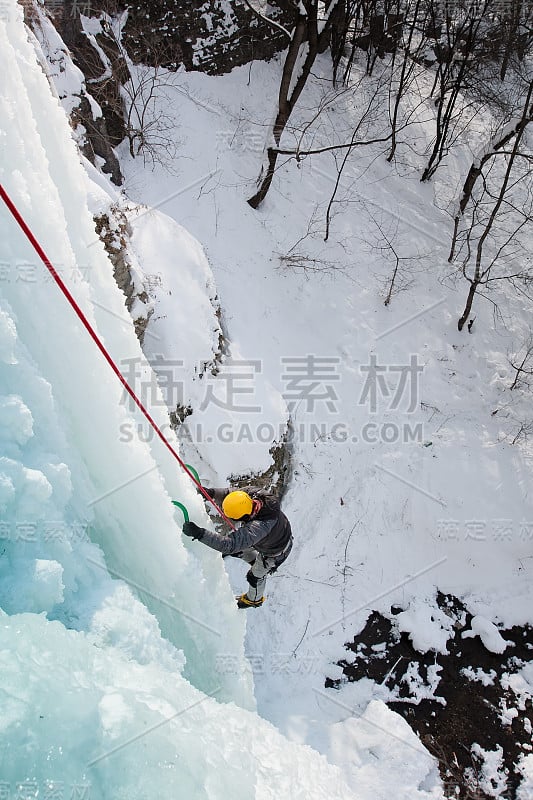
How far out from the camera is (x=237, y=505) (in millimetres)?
4012

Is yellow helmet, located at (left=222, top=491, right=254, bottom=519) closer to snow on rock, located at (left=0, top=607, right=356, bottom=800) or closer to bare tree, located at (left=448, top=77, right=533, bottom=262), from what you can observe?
snow on rock, located at (left=0, top=607, right=356, bottom=800)

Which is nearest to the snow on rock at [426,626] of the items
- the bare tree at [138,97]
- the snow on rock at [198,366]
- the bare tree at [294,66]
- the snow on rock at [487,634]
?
the snow on rock at [487,634]

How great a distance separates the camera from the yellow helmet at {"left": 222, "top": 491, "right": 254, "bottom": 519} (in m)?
4.02

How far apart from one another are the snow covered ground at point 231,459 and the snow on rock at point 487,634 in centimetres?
4

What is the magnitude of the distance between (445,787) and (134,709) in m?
5.02

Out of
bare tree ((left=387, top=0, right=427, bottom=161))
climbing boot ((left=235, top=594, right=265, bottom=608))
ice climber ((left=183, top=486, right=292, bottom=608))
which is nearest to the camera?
ice climber ((left=183, top=486, right=292, bottom=608))

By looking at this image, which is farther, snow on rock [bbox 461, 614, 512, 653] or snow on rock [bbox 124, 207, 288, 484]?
snow on rock [bbox 461, 614, 512, 653]

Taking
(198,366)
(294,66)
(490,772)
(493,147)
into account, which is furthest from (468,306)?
(490,772)

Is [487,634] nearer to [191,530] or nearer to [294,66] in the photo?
[191,530]

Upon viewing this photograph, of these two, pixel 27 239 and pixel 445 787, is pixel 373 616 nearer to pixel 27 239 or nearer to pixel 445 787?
pixel 445 787

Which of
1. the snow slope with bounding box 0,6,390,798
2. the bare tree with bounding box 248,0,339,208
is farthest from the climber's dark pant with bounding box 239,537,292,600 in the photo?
the bare tree with bounding box 248,0,339,208

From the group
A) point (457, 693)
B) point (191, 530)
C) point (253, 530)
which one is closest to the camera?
point (191, 530)

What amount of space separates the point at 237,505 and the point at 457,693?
4.43m

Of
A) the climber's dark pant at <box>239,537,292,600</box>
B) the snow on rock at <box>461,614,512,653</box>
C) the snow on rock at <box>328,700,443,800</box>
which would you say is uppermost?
the climber's dark pant at <box>239,537,292,600</box>
